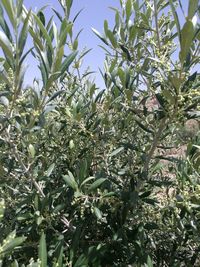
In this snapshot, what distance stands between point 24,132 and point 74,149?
0.56m

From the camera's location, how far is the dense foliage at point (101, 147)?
1837 millimetres

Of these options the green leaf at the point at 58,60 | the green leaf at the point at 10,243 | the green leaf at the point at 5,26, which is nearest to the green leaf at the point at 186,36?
the green leaf at the point at 58,60

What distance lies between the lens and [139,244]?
227 cm

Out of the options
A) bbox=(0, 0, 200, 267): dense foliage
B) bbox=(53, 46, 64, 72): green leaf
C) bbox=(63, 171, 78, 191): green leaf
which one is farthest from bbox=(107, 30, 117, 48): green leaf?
bbox=(63, 171, 78, 191): green leaf

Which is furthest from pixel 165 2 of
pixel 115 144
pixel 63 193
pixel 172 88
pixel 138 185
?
pixel 63 193

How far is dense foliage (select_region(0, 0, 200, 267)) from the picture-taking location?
184cm

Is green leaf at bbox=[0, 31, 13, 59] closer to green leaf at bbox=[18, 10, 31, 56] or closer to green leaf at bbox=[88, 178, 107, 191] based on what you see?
green leaf at bbox=[18, 10, 31, 56]

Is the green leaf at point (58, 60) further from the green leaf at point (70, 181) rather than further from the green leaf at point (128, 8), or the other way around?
the green leaf at point (128, 8)

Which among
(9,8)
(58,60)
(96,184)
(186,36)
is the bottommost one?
(96,184)

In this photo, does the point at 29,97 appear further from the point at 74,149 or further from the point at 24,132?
the point at 74,149

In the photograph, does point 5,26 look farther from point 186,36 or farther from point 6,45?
point 186,36

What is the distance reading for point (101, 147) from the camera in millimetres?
2547

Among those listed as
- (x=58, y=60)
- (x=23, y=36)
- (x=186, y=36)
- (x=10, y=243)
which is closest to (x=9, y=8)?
(x=23, y=36)

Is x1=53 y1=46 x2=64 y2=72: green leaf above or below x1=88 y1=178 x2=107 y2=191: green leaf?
above
